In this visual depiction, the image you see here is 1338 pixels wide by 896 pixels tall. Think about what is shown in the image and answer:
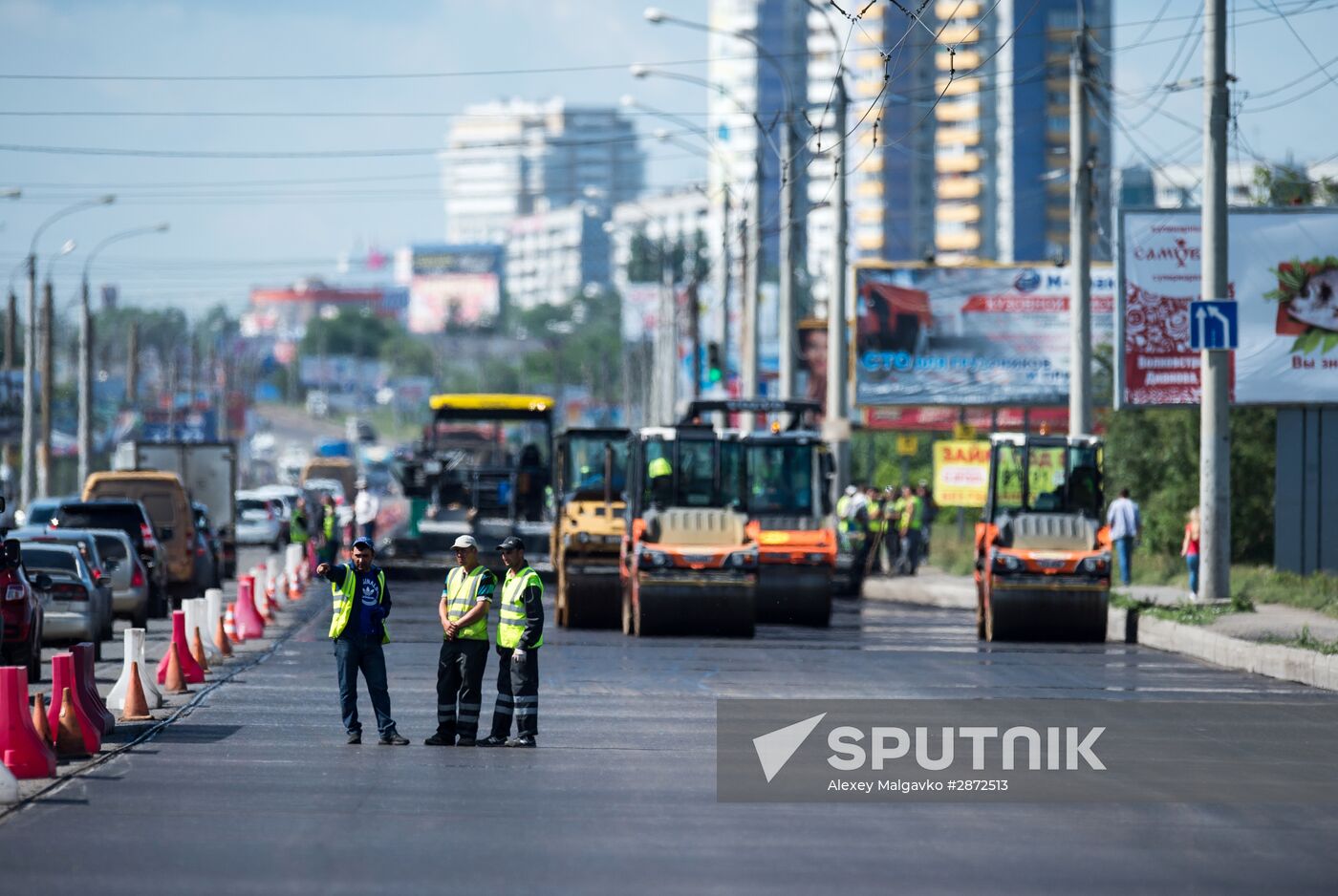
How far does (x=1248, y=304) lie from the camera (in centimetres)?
3916

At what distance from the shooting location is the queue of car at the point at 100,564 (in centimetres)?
2162

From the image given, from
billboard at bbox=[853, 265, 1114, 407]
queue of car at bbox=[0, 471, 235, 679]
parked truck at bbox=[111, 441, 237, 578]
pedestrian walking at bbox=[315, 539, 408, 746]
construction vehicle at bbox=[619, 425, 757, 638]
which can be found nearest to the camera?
pedestrian walking at bbox=[315, 539, 408, 746]

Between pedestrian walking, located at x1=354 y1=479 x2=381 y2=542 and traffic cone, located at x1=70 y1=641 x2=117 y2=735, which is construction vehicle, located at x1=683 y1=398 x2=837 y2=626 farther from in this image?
pedestrian walking, located at x1=354 y1=479 x2=381 y2=542

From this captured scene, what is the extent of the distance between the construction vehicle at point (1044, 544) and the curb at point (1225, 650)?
31.1 inches

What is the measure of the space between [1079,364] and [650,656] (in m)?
12.7

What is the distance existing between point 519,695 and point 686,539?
1300 centimetres

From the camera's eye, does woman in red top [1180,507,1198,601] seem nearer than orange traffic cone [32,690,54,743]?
No

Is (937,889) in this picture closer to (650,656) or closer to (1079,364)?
(650,656)

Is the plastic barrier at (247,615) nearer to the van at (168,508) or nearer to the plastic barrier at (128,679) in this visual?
the van at (168,508)

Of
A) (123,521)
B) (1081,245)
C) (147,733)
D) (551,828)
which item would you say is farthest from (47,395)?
(551,828)

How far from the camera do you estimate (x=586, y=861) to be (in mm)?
11133

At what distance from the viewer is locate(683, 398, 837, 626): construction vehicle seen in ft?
102

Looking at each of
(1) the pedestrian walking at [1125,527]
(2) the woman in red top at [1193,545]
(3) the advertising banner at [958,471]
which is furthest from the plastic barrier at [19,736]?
(3) the advertising banner at [958,471]

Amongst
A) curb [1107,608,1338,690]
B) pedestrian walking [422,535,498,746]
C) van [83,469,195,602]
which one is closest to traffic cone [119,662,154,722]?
pedestrian walking [422,535,498,746]
